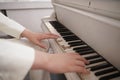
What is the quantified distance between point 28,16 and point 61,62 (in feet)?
8.57

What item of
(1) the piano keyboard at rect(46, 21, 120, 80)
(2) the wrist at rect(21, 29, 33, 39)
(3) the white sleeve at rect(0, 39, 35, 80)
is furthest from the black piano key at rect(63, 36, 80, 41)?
(3) the white sleeve at rect(0, 39, 35, 80)

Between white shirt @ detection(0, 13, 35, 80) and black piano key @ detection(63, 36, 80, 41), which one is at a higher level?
white shirt @ detection(0, 13, 35, 80)

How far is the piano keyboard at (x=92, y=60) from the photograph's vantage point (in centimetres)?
55

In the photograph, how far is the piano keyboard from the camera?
0.55 metres

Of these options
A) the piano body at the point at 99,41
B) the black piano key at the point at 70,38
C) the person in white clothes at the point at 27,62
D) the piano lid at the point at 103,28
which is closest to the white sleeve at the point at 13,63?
the person in white clothes at the point at 27,62

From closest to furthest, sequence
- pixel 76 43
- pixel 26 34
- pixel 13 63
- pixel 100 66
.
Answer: pixel 13 63
pixel 100 66
pixel 76 43
pixel 26 34

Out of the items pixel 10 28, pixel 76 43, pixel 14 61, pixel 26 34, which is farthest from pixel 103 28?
pixel 10 28

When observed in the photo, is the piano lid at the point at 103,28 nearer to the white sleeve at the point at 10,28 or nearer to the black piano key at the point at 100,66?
the black piano key at the point at 100,66

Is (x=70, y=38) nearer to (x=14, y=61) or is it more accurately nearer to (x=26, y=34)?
(x=26, y=34)

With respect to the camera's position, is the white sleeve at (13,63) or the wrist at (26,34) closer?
the white sleeve at (13,63)

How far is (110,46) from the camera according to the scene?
23.7 inches

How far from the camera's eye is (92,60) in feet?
2.19

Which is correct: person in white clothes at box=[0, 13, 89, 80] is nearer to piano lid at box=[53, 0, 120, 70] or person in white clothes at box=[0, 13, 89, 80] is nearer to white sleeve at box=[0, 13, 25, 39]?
piano lid at box=[53, 0, 120, 70]

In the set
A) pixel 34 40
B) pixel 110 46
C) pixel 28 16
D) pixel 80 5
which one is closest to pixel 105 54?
pixel 110 46
